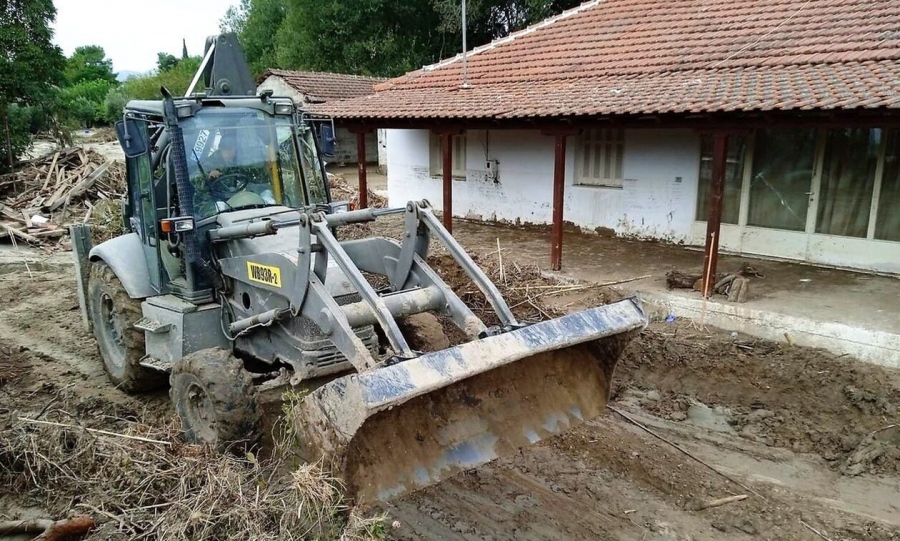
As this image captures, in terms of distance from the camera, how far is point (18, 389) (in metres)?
6.51

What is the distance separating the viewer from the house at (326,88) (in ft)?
74.2

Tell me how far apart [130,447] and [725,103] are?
23.8ft

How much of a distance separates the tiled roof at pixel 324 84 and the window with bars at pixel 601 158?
1225 centimetres

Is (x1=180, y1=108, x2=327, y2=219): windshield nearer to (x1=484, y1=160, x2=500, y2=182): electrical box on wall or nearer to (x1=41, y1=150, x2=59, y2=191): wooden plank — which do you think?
(x1=484, y1=160, x2=500, y2=182): electrical box on wall

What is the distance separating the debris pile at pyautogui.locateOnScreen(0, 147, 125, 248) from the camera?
14.3 metres

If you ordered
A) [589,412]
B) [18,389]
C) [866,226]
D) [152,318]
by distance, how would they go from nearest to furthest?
1. [589,412]
2. [152,318]
3. [18,389]
4. [866,226]

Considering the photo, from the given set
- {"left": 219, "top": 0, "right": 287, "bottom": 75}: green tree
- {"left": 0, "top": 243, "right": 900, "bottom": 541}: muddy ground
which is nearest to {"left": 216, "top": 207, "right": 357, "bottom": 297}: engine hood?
{"left": 0, "top": 243, "right": 900, "bottom": 541}: muddy ground

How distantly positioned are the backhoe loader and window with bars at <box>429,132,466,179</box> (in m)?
8.80

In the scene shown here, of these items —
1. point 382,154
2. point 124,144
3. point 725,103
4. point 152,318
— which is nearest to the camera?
point 124,144

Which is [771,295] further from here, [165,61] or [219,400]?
[165,61]

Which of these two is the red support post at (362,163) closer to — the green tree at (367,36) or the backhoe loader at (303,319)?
the backhoe loader at (303,319)

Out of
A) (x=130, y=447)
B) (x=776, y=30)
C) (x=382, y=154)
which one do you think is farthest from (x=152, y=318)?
(x=382, y=154)

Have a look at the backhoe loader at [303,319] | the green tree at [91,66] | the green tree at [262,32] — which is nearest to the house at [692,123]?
the backhoe loader at [303,319]

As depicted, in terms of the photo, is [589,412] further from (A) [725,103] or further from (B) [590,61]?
(B) [590,61]
